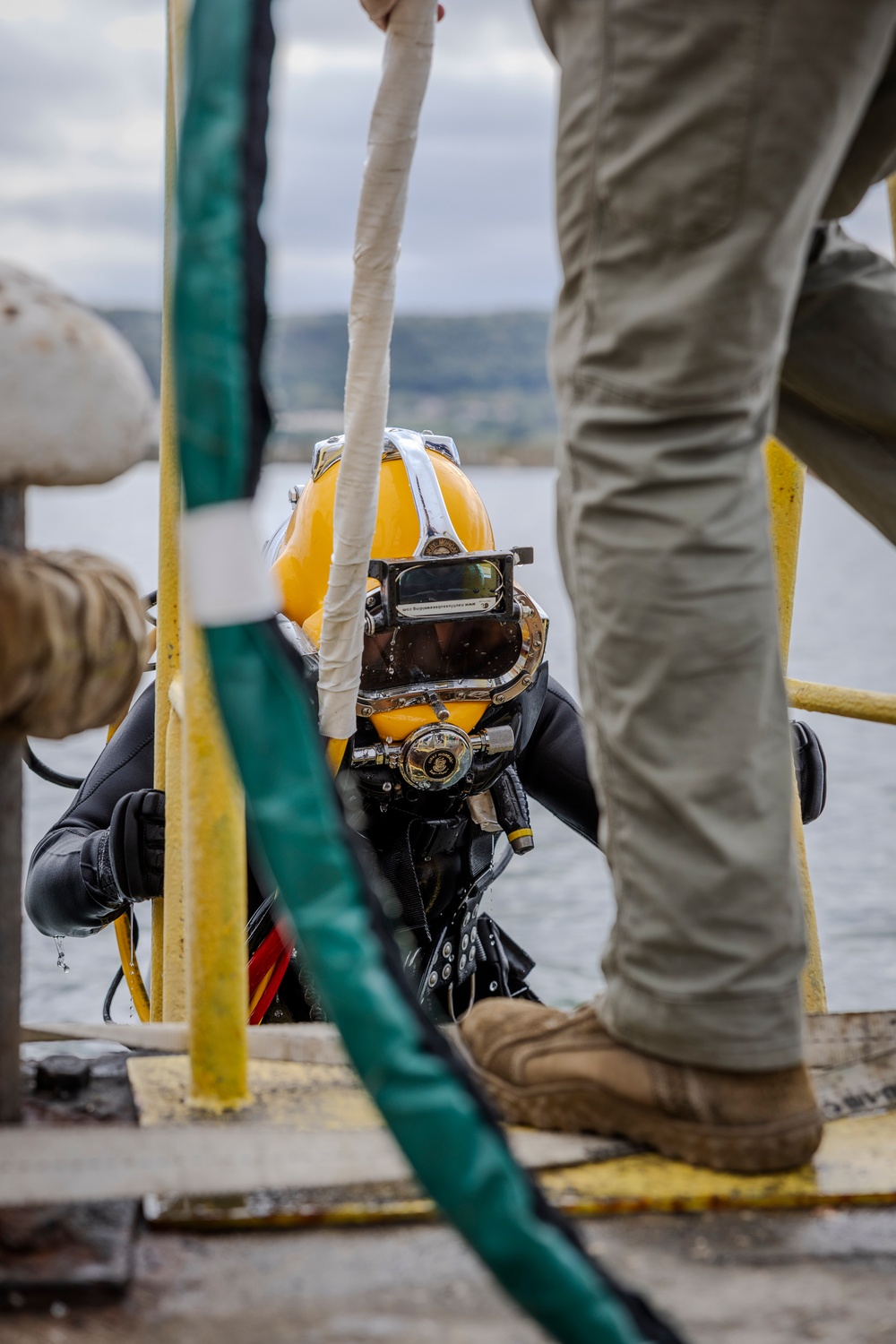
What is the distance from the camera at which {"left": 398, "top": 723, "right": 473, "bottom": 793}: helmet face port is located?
99.4 inches

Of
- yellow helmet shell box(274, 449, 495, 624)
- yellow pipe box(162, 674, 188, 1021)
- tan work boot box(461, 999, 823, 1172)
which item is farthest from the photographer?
yellow helmet shell box(274, 449, 495, 624)

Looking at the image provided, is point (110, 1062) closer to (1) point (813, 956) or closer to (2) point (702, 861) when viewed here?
(2) point (702, 861)

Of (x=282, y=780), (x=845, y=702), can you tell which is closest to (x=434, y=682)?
(x=845, y=702)

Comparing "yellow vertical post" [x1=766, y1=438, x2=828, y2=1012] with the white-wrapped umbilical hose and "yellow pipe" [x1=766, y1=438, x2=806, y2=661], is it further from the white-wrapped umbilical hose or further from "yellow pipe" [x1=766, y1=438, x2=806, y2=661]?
the white-wrapped umbilical hose

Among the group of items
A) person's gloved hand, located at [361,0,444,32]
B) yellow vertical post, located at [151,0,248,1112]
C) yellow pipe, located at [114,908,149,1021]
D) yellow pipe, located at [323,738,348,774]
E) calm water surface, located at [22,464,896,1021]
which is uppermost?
person's gloved hand, located at [361,0,444,32]

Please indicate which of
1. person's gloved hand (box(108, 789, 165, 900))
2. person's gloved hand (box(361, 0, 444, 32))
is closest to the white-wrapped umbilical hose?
person's gloved hand (box(361, 0, 444, 32))

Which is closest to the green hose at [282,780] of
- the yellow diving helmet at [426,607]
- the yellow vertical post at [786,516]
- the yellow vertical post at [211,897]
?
the yellow vertical post at [211,897]

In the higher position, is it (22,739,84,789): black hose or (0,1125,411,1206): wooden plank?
(0,1125,411,1206): wooden plank

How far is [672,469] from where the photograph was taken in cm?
97

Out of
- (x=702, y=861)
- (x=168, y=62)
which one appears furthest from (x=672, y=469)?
(x=168, y=62)

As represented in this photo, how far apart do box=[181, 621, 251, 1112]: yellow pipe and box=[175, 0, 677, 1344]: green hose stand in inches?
17.1

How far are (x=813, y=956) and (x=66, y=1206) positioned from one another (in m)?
1.26

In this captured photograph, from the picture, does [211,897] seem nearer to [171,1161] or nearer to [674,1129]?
[171,1161]

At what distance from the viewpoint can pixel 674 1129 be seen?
1.06 meters
